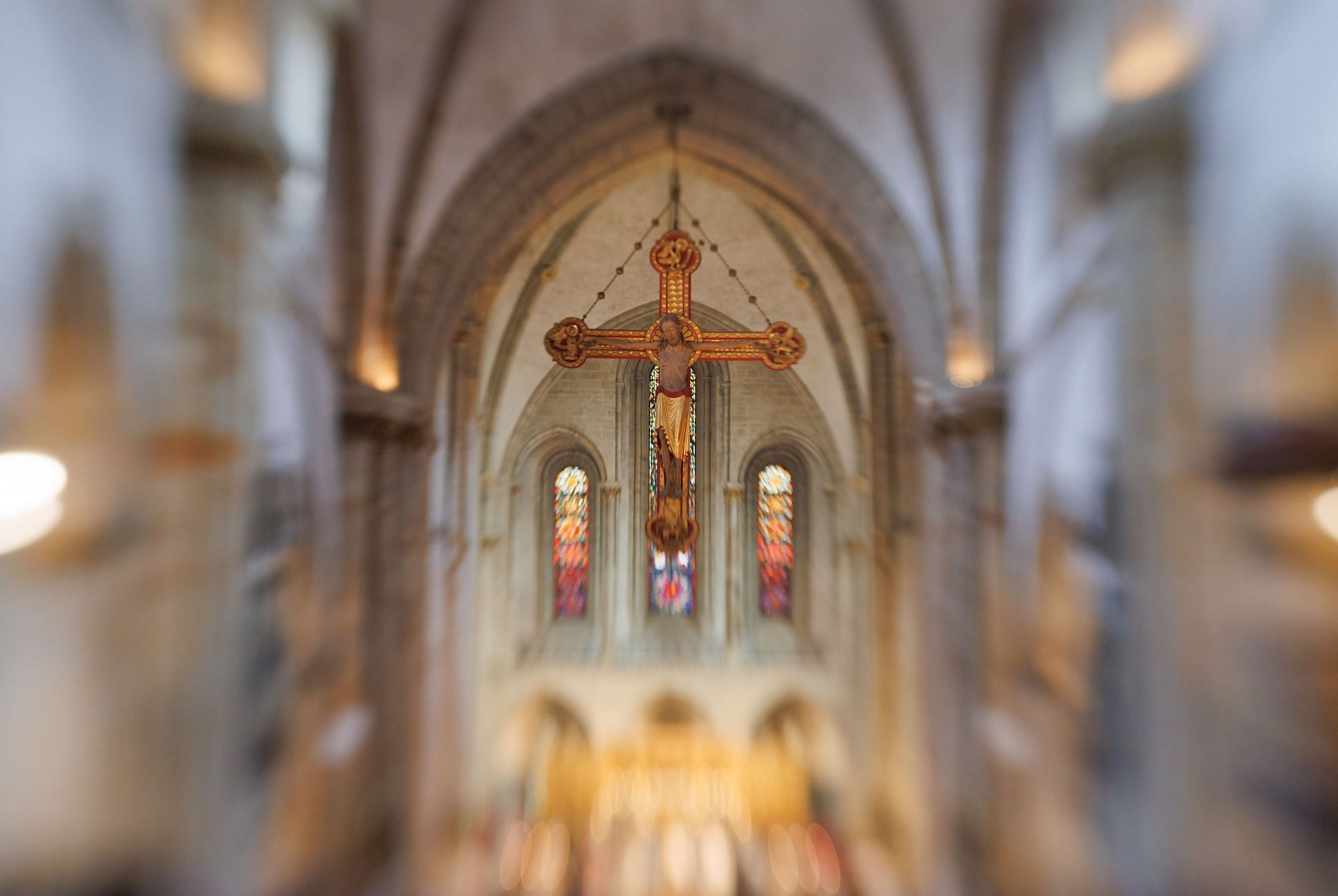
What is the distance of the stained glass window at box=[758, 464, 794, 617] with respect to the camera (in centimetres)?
1124

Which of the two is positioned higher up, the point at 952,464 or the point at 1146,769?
the point at 952,464

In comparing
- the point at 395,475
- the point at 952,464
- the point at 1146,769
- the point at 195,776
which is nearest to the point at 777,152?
the point at 952,464

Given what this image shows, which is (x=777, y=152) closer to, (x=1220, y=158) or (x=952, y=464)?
(x=952, y=464)

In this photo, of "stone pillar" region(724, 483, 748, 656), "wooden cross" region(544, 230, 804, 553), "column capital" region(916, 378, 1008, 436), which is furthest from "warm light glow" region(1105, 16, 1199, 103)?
"stone pillar" region(724, 483, 748, 656)

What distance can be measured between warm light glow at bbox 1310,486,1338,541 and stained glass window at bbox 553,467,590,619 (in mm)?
7851

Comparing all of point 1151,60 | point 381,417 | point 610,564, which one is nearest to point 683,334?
point 381,417

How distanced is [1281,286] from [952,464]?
135 inches

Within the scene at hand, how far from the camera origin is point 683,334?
7.44 metres

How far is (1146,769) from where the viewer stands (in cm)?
306

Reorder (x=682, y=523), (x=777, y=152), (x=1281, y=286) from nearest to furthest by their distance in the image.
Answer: (x=1281, y=286), (x=777, y=152), (x=682, y=523)

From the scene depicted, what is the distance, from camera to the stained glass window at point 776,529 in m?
11.2

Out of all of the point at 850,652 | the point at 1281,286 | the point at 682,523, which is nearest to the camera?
the point at 1281,286

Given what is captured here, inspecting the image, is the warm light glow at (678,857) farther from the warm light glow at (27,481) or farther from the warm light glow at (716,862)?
the warm light glow at (27,481)

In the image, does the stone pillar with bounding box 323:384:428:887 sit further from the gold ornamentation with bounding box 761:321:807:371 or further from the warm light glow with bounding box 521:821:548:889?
the gold ornamentation with bounding box 761:321:807:371
